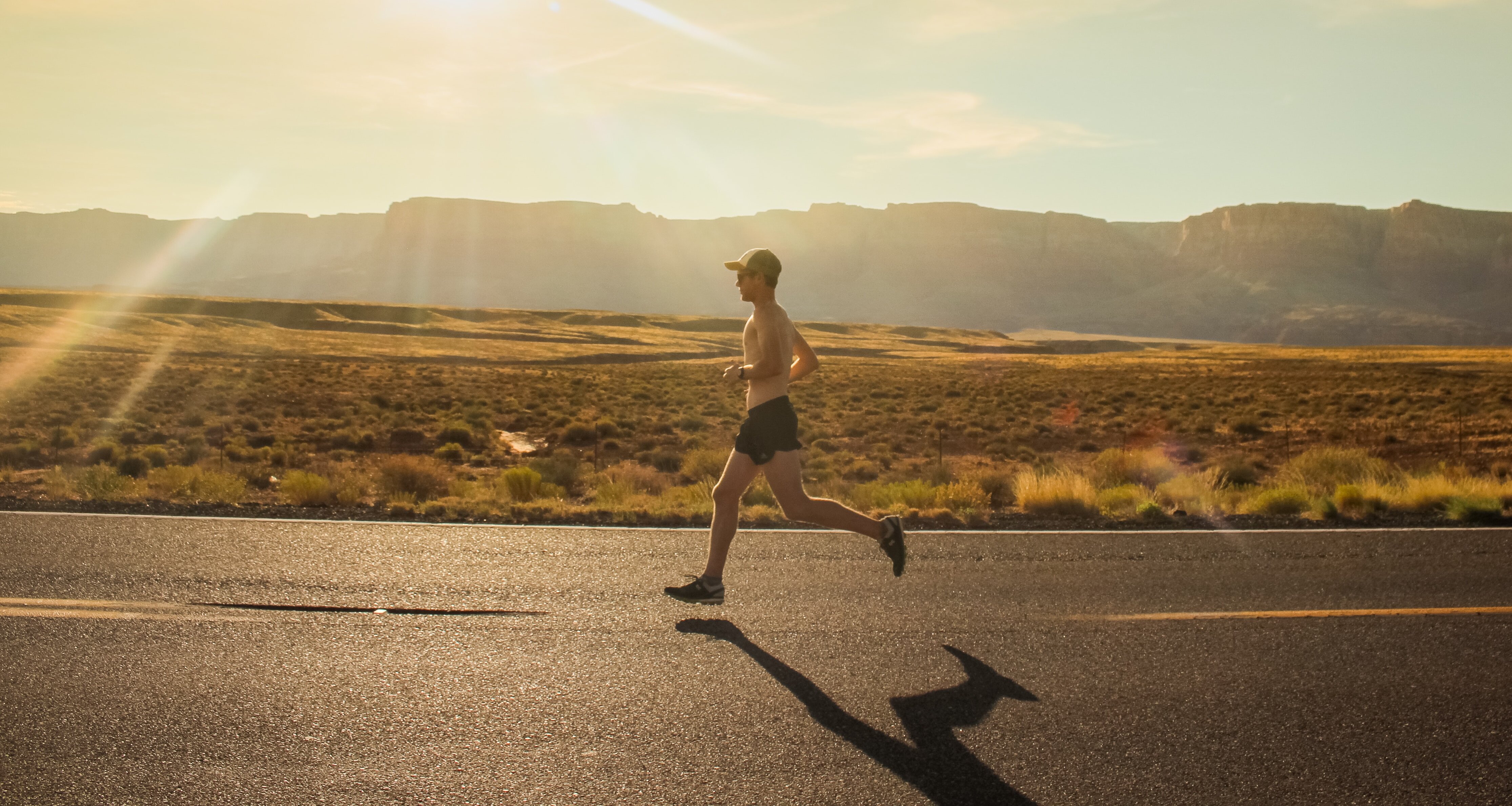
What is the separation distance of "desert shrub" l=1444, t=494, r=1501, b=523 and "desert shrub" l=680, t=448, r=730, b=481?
9.18m

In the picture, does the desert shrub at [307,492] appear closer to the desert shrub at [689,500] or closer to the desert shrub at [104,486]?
the desert shrub at [104,486]

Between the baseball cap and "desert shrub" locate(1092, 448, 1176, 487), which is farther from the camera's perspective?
"desert shrub" locate(1092, 448, 1176, 487)

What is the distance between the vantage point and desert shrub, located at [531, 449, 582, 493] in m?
13.9

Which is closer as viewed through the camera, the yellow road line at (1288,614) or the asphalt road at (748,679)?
the asphalt road at (748,679)

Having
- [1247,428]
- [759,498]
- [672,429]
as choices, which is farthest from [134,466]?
[1247,428]

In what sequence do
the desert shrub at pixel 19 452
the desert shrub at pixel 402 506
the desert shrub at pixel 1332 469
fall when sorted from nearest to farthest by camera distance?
the desert shrub at pixel 402 506 < the desert shrub at pixel 1332 469 < the desert shrub at pixel 19 452

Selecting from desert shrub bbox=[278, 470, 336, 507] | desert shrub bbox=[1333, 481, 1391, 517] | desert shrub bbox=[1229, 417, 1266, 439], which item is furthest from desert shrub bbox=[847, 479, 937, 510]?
desert shrub bbox=[1229, 417, 1266, 439]

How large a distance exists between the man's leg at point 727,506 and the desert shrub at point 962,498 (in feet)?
13.6

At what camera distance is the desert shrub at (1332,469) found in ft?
41.6

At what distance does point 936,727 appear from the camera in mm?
3648

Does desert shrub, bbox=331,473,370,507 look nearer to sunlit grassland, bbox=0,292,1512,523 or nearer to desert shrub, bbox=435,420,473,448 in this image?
sunlit grassland, bbox=0,292,1512,523

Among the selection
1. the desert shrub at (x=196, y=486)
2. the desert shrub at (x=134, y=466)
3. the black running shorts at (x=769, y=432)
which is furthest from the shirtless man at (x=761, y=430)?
the desert shrub at (x=134, y=466)

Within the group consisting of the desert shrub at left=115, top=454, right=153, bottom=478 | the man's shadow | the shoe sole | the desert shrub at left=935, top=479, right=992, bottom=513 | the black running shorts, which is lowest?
the desert shrub at left=115, top=454, right=153, bottom=478

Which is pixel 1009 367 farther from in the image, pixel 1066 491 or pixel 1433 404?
pixel 1066 491
